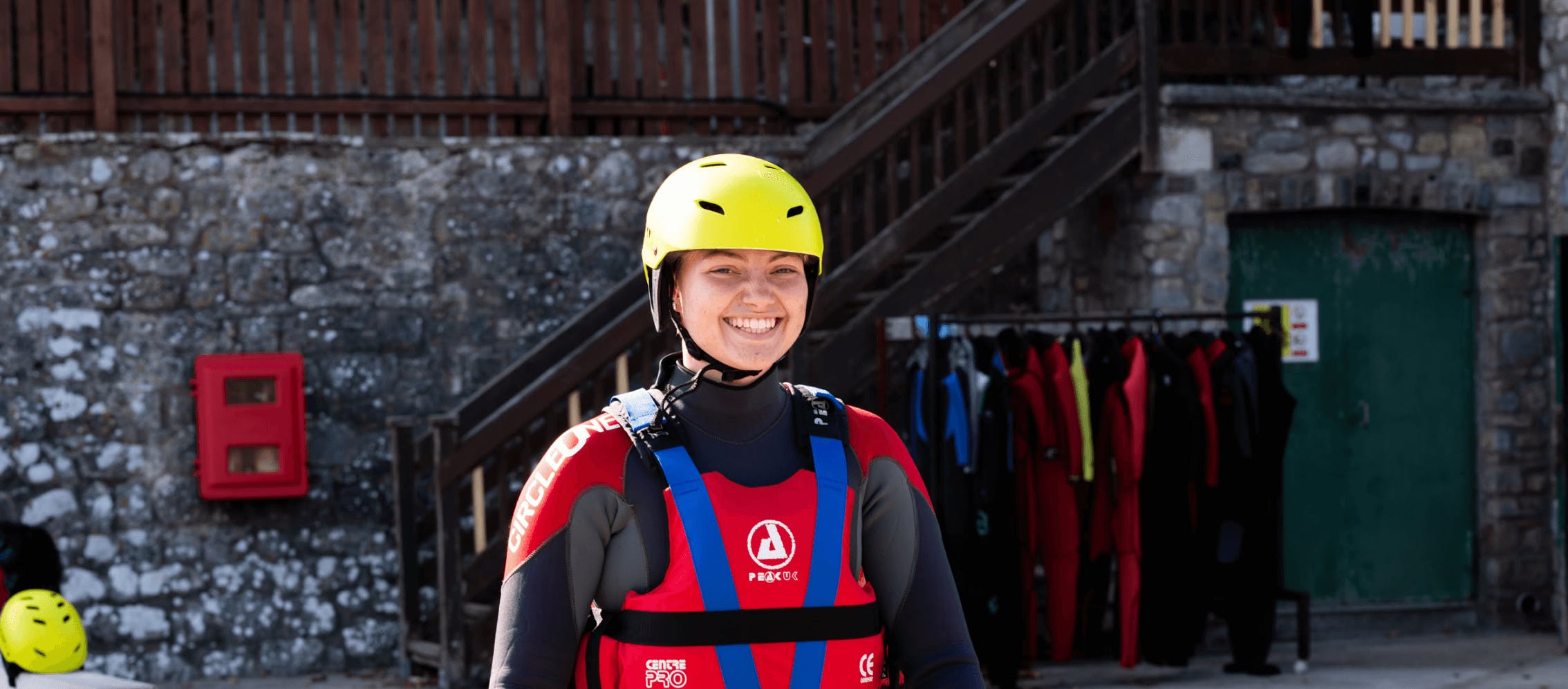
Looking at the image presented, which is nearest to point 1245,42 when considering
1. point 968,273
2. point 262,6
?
point 968,273

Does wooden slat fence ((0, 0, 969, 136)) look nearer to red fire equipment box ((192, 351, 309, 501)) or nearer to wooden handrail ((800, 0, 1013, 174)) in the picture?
wooden handrail ((800, 0, 1013, 174))

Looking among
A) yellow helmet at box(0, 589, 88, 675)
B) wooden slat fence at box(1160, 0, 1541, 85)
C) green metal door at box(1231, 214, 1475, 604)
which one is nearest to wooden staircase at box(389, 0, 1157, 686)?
wooden slat fence at box(1160, 0, 1541, 85)

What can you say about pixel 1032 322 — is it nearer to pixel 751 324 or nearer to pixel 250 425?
pixel 250 425

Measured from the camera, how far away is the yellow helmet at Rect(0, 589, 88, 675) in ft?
13.8

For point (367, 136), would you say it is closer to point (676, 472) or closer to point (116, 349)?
point (116, 349)

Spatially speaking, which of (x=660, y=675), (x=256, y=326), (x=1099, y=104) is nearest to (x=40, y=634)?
(x=660, y=675)

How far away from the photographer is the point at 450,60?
7.68 m

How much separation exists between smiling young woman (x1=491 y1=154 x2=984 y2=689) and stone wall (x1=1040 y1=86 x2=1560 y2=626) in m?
5.47

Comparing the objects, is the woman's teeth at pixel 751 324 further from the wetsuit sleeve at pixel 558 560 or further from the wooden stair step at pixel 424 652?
the wooden stair step at pixel 424 652

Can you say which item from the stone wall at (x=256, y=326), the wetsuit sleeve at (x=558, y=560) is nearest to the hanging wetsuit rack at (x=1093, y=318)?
the stone wall at (x=256, y=326)

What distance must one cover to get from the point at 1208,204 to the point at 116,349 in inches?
209

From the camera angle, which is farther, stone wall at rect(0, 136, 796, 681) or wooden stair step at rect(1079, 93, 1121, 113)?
wooden stair step at rect(1079, 93, 1121, 113)

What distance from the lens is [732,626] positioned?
2.17m

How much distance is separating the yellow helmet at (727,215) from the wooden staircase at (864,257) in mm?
4093
